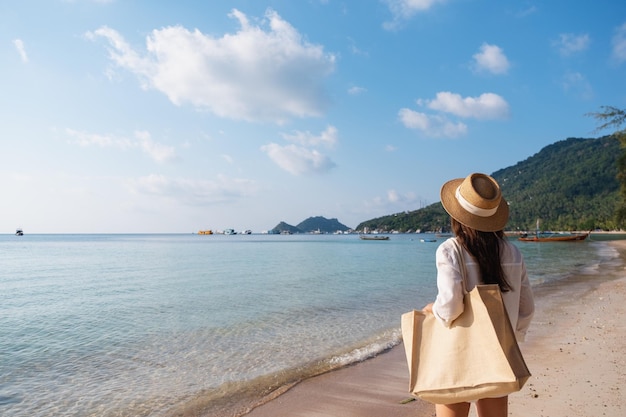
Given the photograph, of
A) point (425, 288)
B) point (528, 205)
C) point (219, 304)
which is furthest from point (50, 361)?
point (528, 205)

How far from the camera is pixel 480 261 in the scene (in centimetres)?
237

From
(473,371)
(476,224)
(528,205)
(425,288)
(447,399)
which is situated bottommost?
(425,288)

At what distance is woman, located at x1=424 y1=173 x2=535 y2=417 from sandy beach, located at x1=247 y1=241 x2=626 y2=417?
255cm

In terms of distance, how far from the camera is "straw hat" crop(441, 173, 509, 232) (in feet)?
7.99

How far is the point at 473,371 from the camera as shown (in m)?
2.20

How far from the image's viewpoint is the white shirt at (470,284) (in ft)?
7.33

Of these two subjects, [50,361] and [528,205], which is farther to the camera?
[528,205]

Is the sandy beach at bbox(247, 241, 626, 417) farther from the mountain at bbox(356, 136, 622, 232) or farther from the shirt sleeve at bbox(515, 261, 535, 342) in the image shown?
the mountain at bbox(356, 136, 622, 232)

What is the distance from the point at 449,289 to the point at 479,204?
55 centimetres

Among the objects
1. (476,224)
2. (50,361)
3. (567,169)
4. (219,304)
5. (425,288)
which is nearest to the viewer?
(476,224)

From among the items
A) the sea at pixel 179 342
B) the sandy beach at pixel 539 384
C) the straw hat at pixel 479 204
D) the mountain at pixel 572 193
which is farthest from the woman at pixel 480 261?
A: the mountain at pixel 572 193

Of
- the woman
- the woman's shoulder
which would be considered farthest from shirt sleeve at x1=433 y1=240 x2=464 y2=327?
the woman's shoulder

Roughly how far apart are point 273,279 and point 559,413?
1898 centimetres

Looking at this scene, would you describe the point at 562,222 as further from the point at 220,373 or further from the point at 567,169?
the point at 220,373
